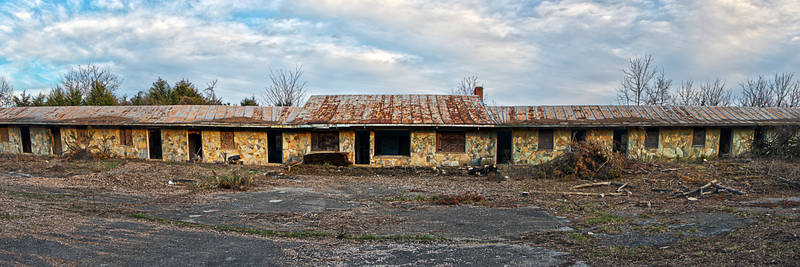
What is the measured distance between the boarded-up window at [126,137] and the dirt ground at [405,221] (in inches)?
239

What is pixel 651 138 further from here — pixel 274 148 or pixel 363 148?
pixel 274 148

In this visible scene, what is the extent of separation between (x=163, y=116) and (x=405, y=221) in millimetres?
17076

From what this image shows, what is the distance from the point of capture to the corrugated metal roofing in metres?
18.1

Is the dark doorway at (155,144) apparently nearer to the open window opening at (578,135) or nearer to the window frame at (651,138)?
the open window opening at (578,135)

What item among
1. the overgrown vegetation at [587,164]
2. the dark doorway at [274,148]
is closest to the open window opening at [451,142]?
the overgrown vegetation at [587,164]

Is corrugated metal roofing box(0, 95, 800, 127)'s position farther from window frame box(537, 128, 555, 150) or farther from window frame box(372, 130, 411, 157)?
window frame box(372, 130, 411, 157)

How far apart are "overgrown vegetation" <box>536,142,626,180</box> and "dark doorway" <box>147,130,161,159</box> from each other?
60.9 feet

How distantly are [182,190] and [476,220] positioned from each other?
8.46 metres

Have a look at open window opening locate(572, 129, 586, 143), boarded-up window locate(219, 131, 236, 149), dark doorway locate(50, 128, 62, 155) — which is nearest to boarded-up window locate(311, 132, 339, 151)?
boarded-up window locate(219, 131, 236, 149)

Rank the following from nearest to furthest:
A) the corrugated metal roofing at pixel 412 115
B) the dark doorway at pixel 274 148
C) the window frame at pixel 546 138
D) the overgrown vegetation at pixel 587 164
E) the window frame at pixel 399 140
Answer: the overgrown vegetation at pixel 587 164 → the corrugated metal roofing at pixel 412 115 → the window frame at pixel 546 138 → the window frame at pixel 399 140 → the dark doorway at pixel 274 148

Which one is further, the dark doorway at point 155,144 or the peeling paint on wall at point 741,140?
the dark doorway at point 155,144

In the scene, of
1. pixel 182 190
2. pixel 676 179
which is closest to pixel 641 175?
pixel 676 179

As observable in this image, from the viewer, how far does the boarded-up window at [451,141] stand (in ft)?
59.9

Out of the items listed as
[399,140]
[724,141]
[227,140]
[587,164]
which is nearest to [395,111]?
[399,140]
